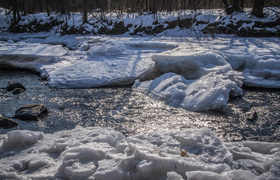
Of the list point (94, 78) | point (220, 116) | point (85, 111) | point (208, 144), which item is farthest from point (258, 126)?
point (94, 78)

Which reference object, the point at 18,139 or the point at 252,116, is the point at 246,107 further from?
the point at 18,139

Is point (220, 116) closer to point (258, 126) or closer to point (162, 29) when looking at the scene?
point (258, 126)

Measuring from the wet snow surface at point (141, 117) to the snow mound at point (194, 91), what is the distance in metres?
0.02

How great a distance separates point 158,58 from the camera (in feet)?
19.5

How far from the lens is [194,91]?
447 centimetres

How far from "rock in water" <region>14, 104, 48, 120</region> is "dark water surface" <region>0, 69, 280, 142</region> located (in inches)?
4.6

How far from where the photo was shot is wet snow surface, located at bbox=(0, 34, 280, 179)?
2098 millimetres

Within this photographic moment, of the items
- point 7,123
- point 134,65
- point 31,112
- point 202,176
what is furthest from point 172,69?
point 202,176

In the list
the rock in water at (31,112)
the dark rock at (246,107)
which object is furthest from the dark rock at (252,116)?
the rock in water at (31,112)

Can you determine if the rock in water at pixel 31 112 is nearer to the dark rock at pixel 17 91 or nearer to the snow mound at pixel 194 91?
the dark rock at pixel 17 91

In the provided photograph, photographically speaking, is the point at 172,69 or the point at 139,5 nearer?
the point at 172,69

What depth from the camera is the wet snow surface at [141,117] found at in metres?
2.10

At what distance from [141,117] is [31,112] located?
73.4 inches

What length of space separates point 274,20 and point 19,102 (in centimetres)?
1282
